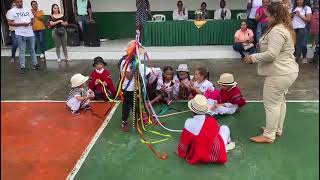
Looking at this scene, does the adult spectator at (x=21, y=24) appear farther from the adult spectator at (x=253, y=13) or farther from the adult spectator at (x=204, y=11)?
the adult spectator at (x=253, y=13)

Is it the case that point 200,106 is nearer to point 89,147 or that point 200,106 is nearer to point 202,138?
point 202,138

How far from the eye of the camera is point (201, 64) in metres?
9.29

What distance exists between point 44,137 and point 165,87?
2.07 m

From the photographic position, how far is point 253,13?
9453 millimetres

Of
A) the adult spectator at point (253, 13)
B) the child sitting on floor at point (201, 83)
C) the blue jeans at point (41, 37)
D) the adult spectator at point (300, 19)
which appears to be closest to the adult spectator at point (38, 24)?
the blue jeans at point (41, 37)

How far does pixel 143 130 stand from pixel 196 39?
5.43 metres

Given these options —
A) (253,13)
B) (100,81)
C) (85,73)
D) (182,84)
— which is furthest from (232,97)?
(253,13)

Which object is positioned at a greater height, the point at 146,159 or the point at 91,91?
the point at 91,91

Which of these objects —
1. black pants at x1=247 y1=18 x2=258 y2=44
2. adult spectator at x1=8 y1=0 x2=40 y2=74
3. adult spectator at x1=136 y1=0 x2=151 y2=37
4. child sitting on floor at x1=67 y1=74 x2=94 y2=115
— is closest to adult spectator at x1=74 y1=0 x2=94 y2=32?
adult spectator at x1=136 y1=0 x2=151 y2=37

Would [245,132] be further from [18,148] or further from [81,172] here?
[18,148]

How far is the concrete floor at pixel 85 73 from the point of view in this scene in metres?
6.95

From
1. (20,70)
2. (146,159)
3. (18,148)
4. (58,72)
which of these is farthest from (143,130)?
(20,70)

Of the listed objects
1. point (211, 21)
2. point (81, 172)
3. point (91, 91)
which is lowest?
point (81, 172)

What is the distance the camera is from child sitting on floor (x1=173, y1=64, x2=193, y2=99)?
6.20 meters
